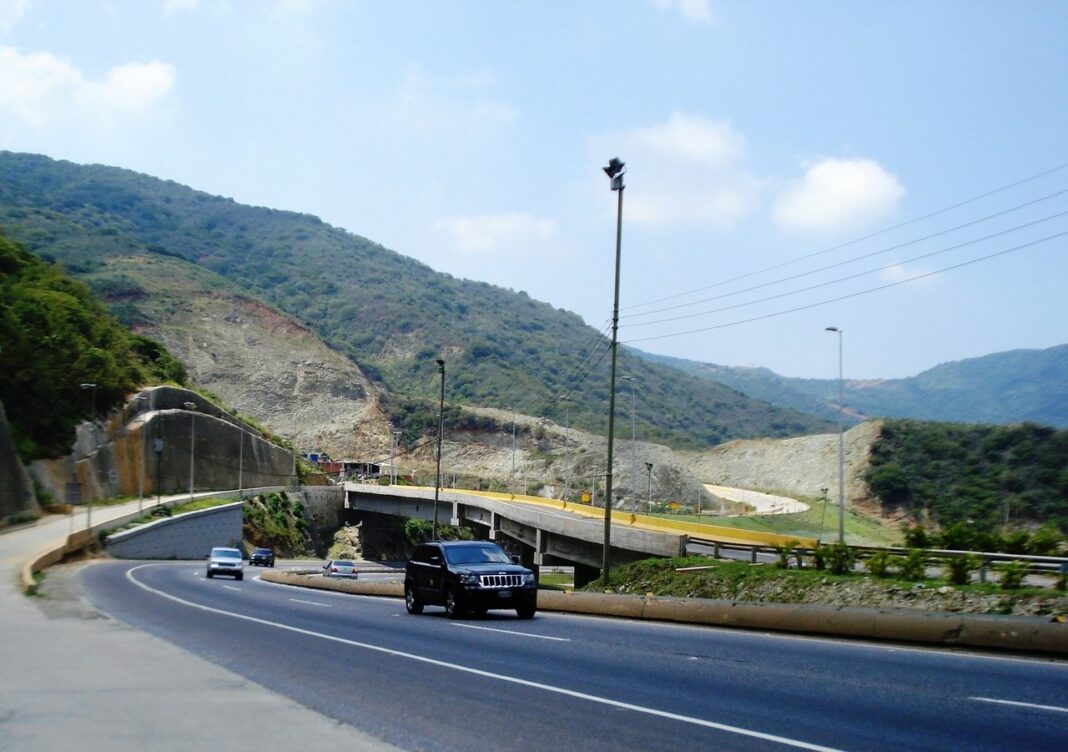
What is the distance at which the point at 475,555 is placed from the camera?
2380cm

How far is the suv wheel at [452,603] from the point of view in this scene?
22.6 meters

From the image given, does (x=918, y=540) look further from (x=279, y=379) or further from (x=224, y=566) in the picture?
(x=279, y=379)

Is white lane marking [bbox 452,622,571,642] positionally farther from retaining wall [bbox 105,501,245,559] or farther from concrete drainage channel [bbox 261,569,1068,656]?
retaining wall [bbox 105,501,245,559]

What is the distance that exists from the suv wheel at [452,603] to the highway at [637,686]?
187cm

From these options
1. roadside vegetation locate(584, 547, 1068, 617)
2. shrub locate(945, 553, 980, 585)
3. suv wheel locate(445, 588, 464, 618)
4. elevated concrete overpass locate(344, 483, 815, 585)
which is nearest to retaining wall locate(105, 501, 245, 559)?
elevated concrete overpass locate(344, 483, 815, 585)

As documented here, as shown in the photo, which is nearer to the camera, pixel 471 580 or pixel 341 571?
pixel 471 580

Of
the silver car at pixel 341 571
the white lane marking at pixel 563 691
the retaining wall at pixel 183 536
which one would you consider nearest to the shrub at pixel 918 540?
the white lane marking at pixel 563 691

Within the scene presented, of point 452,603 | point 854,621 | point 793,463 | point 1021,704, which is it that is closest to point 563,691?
point 1021,704

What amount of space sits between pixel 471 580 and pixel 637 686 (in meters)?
10.9

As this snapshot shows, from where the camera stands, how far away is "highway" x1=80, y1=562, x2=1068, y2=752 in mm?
8836

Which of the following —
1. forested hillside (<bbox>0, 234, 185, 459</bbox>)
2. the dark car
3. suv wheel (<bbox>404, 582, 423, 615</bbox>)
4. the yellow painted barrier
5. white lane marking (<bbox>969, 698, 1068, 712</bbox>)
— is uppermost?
forested hillside (<bbox>0, 234, 185, 459</bbox>)

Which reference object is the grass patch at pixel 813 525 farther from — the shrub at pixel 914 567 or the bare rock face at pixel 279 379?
the bare rock face at pixel 279 379

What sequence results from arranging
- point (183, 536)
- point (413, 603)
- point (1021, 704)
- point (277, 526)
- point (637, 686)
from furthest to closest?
point (277, 526) < point (183, 536) < point (413, 603) < point (637, 686) < point (1021, 704)

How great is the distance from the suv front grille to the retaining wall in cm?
5201
